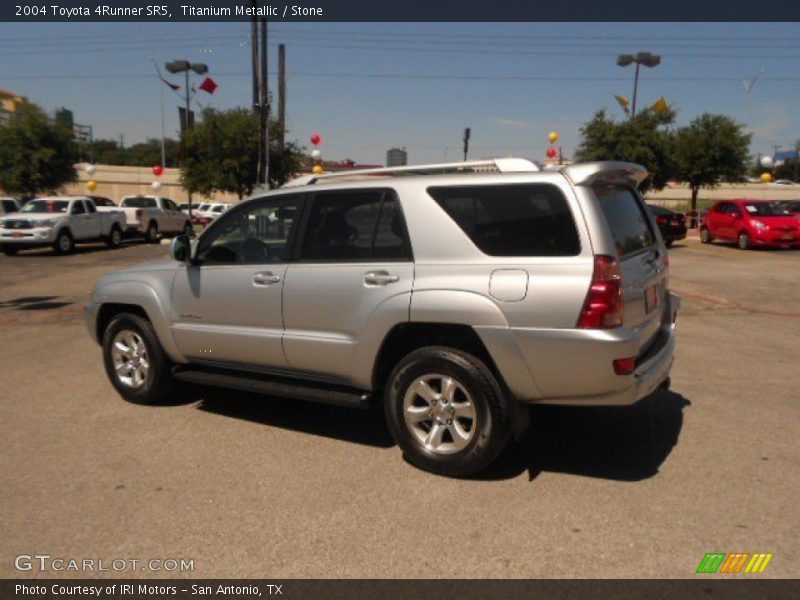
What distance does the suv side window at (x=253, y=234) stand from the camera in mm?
4758

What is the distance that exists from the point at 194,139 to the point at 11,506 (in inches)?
1112

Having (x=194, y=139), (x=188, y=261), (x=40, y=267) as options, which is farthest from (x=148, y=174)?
(x=188, y=261)

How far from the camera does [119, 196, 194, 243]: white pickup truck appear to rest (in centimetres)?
2544

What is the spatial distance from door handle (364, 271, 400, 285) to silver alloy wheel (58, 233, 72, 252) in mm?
19682

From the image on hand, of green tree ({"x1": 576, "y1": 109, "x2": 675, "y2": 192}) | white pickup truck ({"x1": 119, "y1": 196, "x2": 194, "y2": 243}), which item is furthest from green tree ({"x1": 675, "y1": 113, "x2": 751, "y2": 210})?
white pickup truck ({"x1": 119, "y1": 196, "x2": 194, "y2": 243})

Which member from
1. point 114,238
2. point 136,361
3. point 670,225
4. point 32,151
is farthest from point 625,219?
point 32,151

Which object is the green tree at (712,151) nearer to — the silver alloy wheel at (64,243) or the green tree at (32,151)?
the silver alloy wheel at (64,243)

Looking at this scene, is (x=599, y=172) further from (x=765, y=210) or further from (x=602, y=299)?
(x=765, y=210)

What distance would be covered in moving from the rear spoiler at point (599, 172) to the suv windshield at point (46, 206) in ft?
69.8

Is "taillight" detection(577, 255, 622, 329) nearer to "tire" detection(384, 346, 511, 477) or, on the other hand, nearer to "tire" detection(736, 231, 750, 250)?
"tire" detection(384, 346, 511, 477)

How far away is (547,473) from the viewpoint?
410 centimetres
